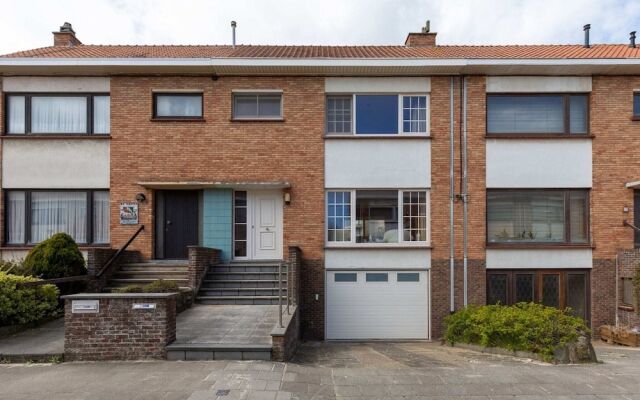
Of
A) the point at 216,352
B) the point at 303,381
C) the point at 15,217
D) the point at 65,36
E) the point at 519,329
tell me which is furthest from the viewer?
the point at 65,36

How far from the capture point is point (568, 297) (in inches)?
476

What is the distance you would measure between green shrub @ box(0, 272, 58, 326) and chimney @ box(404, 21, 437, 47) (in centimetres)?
1248

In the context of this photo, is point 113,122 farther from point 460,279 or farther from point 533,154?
point 533,154

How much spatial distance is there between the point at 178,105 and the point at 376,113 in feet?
17.7

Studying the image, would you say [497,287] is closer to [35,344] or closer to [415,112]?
[415,112]

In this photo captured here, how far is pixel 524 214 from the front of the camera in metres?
12.3

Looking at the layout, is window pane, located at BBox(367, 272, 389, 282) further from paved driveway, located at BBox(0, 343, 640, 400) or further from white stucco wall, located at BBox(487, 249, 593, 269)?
paved driveway, located at BBox(0, 343, 640, 400)

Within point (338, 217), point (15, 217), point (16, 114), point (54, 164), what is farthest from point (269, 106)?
point (15, 217)

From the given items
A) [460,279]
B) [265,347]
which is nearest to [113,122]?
[265,347]

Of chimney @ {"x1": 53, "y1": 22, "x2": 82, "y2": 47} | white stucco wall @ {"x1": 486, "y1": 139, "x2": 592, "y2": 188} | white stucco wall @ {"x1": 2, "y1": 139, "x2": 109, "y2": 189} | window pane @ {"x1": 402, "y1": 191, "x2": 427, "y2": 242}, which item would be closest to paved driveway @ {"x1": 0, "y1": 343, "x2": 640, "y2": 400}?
window pane @ {"x1": 402, "y1": 191, "x2": 427, "y2": 242}

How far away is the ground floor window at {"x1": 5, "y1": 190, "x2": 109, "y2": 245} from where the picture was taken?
12195 millimetres

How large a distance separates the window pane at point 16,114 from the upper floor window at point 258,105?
5.72 metres

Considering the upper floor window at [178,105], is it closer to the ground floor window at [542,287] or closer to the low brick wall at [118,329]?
the low brick wall at [118,329]

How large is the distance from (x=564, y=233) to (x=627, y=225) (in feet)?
5.08
